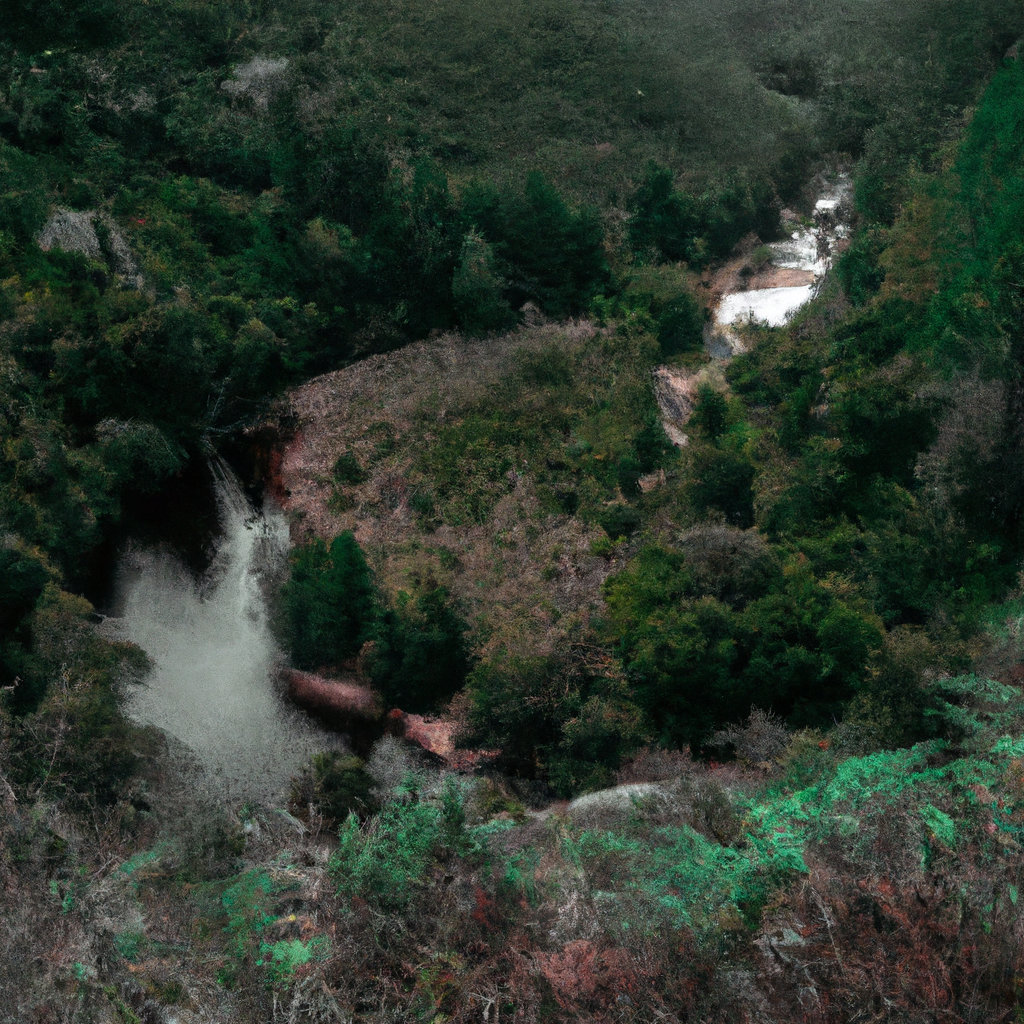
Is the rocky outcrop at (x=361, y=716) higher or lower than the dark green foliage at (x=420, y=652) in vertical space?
lower

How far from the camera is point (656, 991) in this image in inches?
533

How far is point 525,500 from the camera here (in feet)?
103

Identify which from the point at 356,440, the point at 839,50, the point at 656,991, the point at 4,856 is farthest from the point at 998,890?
the point at 839,50

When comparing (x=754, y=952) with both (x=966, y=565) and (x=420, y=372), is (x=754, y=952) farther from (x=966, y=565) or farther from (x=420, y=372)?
(x=420, y=372)

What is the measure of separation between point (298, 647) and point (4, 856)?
10.6 m

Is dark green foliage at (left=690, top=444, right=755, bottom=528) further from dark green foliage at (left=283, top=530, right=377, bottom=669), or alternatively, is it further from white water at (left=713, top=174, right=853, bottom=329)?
white water at (left=713, top=174, right=853, bottom=329)

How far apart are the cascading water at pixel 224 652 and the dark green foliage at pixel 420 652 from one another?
211 centimetres

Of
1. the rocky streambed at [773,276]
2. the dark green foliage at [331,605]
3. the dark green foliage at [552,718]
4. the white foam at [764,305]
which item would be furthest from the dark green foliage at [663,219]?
the dark green foliage at [552,718]

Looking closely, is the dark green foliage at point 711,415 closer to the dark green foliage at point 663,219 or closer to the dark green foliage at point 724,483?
the dark green foliage at point 724,483

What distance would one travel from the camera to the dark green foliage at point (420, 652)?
26000mm

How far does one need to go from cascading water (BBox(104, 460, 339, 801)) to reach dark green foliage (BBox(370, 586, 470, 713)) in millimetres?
2115

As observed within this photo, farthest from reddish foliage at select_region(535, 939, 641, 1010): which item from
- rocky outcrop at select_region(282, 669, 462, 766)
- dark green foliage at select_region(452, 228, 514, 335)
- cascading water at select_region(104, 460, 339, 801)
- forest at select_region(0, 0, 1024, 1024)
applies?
dark green foliage at select_region(452, 228, 514, 335)

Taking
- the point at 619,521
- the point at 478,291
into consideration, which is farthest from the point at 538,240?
the point at 619,521

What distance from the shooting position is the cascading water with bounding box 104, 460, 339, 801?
84.8 feet
